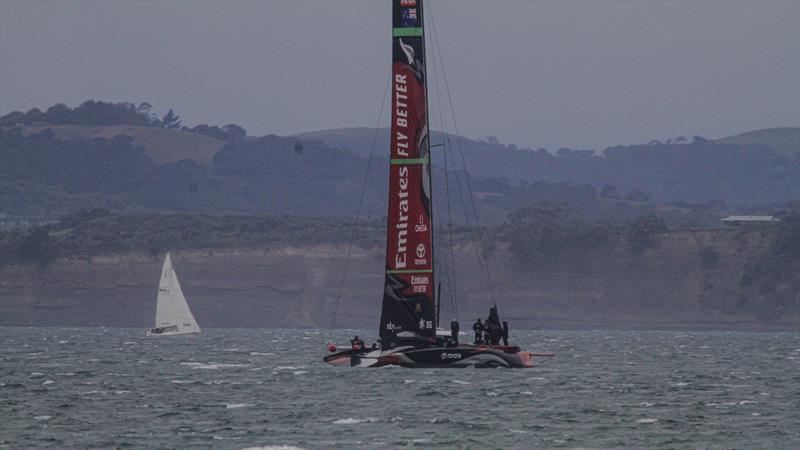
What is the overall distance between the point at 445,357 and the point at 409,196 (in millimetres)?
4523

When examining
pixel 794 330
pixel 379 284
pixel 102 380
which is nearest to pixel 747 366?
pixel 102 380

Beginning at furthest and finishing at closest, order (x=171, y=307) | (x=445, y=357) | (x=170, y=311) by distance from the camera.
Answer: (x=170, y=311) < (x=171, y=307) < (x=445, y=357)

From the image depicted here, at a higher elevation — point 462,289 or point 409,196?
point 409,196

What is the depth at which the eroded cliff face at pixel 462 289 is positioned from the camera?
182 m

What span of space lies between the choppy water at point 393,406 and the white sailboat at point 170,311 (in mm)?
48659

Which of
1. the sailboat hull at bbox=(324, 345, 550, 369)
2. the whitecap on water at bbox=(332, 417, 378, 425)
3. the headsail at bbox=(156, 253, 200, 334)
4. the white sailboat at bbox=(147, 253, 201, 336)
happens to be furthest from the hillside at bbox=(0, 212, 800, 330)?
the whitecap on water at bbox=(332, 417, 378, 425)

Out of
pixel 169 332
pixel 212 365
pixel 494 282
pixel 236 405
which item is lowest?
pixel 169 332

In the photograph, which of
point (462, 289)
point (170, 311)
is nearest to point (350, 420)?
point (170, 311)

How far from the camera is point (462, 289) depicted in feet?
627

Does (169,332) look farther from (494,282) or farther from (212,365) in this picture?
(494,282)

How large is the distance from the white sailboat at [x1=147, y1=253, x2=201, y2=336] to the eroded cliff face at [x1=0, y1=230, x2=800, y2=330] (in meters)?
65.3

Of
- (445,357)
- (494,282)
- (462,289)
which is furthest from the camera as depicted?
(494,282)

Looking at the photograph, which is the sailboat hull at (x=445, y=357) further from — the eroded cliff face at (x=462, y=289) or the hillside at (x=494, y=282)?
the hillside at (x=494, y=282)

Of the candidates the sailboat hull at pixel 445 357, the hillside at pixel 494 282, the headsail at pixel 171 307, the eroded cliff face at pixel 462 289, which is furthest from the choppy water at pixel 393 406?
the hillside at pixel 494 282
